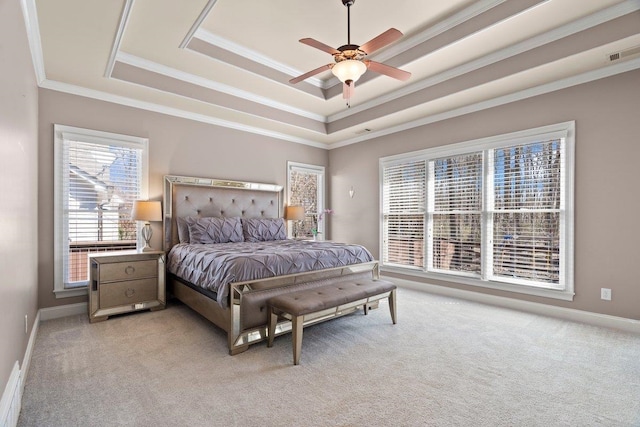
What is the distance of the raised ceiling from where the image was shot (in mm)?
2719

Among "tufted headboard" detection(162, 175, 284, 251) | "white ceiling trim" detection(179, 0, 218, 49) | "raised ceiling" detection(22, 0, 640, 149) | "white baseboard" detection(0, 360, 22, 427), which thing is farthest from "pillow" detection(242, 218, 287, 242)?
"white baseboard" detection(0, 360, 22, 427)

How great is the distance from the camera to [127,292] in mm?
3580

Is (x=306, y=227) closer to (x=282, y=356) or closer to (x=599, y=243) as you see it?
(x=282, y=356)

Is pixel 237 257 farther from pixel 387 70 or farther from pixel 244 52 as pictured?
pixel 244 52

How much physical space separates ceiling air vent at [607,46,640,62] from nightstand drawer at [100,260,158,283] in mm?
5344

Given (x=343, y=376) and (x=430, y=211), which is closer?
(x=343, y=376)

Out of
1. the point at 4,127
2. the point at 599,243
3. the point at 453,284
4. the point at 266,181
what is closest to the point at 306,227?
the point at 266,181

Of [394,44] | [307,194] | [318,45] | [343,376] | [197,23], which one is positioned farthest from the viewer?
[307,194]

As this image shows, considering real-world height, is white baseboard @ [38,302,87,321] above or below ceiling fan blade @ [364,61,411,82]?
below

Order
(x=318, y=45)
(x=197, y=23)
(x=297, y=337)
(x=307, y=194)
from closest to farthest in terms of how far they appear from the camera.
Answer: (x=297, y=337) < (x=318, y=45) < (x=197, y=23) < (x=307, y=194)

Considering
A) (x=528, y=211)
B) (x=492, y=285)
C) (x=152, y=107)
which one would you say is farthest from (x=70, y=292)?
(x=528, y=211)

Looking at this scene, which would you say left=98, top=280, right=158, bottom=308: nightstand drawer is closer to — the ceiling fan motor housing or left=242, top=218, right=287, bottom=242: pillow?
left=242, top=218, right=287, bottom=242: pillow

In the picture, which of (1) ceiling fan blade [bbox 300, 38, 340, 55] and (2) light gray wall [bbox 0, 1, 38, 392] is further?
(1) ceiling fan blade [bbox 300, 38, 340, 55]

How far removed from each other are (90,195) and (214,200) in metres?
1.54
